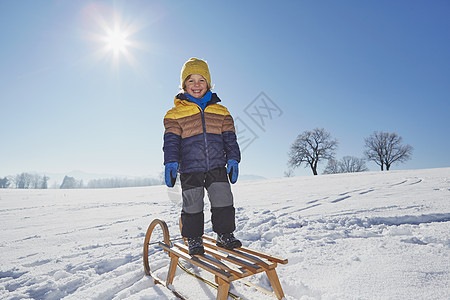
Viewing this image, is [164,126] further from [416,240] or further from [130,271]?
[416,240]

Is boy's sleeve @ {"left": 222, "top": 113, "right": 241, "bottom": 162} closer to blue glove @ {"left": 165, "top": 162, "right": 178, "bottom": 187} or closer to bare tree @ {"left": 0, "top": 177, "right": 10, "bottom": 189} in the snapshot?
blue glove @ {"left": 165, "top": 162, "right": 178, "bottom": 187}

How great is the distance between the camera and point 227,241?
241 cm

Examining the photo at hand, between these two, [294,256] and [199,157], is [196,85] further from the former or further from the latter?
[294,256]

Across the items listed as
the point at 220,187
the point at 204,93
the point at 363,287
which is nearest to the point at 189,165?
the point at 220,187

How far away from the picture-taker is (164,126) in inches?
99.7

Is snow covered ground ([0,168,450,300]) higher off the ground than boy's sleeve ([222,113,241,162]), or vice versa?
boy's sleeve ([222,113,241,162])

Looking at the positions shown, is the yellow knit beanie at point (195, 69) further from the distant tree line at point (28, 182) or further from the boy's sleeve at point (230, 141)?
the distant tree line at point (28, 182)

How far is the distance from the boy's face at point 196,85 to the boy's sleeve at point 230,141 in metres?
0.43

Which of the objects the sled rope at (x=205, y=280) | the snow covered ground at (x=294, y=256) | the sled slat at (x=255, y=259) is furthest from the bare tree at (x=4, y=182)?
the sled slat at (x=255, y=259)

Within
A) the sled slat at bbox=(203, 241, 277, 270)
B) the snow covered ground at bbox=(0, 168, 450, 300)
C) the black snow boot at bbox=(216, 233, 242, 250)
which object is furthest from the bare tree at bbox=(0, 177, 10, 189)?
the sled slat at bbox=(203, 241, 277, 270)

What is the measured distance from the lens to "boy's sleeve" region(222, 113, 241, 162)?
2.66m

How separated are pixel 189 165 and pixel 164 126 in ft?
1.73

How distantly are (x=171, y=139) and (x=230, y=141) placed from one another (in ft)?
2.27

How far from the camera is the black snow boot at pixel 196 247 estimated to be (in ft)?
7.45
